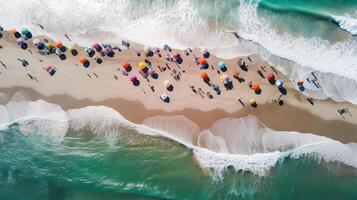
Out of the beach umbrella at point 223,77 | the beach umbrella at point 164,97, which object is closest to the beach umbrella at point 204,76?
the beach umbrella at point 223,77

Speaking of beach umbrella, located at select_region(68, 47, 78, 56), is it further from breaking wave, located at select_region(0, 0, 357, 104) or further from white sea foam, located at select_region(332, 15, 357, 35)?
white sea foam, located at select_region(332, 15, 357, 35)

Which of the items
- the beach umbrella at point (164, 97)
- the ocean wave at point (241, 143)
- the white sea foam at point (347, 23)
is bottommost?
the ocean wave at point (241, 143)

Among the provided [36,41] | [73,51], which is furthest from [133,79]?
[36,41]

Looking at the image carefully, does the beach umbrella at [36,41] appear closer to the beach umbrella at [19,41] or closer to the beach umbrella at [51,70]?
the beach umbrella at [19,41]

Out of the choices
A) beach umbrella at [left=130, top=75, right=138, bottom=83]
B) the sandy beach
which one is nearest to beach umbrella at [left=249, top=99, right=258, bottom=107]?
the sandy beach

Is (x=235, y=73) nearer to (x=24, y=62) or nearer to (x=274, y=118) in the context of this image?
(x=274, y=118)

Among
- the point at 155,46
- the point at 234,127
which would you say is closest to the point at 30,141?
the point at 155,46

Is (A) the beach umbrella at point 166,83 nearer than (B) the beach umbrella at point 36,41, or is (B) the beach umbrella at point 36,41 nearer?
(A) the beach umbrella at point 166,83
